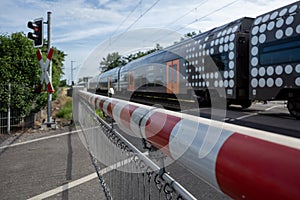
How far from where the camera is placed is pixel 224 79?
11.6m

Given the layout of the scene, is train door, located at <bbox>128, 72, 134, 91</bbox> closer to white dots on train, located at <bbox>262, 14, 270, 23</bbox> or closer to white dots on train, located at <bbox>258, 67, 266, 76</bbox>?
white dots on train, located at <bbox>258, 67, 266, 76</bbox>

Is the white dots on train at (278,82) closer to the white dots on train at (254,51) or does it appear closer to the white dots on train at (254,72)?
the white dots on train at (254,72)

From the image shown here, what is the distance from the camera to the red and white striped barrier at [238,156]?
55cm

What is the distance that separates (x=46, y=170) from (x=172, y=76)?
10370 millimetres

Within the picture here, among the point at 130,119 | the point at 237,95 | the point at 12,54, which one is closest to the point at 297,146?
the point at 130,119

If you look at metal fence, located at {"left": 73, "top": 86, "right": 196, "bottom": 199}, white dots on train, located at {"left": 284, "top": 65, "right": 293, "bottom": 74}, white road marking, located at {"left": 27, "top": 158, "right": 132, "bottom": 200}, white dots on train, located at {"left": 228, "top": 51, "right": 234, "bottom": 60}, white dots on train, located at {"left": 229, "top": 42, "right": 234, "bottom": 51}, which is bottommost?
white road marking, located at {"left": 27, "top": 158, "right": 132, "bottom": 200}

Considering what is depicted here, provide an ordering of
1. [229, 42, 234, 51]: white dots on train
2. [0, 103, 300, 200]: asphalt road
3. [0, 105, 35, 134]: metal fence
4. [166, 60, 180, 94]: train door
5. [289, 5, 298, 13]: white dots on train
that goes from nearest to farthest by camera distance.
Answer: [0, 103, 300, 200]: asphalt road
[0, 105, 35, 134]: metal fence
[289, 5, 298, 13]: white dots on train
[229, 42, 234, 51]: white dots on train
[166, 60, 180, 94]: train door

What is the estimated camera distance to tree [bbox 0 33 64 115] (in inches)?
340

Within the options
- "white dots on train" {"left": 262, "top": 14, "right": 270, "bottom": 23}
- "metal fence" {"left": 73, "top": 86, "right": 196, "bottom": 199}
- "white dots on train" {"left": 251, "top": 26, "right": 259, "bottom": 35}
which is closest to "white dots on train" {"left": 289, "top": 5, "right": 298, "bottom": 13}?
"white dots on train" {"left": 262, "top": 14, "right": 270, "bottom": 23}

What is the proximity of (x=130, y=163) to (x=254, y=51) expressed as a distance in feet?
31.4

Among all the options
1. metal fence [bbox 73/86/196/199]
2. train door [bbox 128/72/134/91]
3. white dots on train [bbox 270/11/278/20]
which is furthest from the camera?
train door [bbox 128/72/134/91]

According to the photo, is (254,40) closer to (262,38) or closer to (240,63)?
(262,38)

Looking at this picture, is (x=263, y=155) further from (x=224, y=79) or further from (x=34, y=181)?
(x=224, y=79)

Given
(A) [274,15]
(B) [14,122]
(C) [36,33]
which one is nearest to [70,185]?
(B) [14,122]
